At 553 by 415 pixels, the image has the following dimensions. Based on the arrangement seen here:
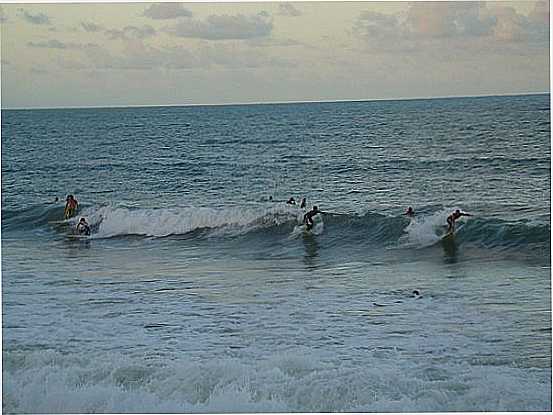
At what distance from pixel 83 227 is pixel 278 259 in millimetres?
1053

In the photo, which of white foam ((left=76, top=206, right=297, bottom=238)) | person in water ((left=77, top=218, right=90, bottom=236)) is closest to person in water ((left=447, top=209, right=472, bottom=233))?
white foam ((left=76, top=206, right=297, bottom=238))

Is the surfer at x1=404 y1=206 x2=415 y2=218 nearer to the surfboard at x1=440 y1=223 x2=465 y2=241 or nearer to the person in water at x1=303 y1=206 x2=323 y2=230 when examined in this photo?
the surfboard at x1=440 y1=223 x2=465 y2=241

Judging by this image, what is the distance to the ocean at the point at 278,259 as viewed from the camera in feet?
11.1

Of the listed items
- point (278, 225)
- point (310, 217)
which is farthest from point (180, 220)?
point (310, 217)

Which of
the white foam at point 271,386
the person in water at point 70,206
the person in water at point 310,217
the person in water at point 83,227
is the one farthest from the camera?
the person in water at point 70,206

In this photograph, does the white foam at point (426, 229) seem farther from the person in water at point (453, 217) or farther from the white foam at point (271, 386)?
the white foam at point (271, 386)

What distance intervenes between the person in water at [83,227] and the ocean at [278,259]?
0.05 meters

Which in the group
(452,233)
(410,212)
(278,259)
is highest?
(410,212)

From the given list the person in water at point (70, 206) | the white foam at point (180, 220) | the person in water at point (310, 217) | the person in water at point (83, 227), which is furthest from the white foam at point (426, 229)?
the person in water at point (70, 206)

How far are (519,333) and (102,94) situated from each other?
222 centimetres

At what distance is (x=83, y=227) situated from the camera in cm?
442

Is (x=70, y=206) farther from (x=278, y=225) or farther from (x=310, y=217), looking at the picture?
(x=310, y=217)

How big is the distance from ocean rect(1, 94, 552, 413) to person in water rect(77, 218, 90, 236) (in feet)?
0.15

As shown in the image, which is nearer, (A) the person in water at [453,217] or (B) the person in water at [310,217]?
(A) the person in water at [453,217]
